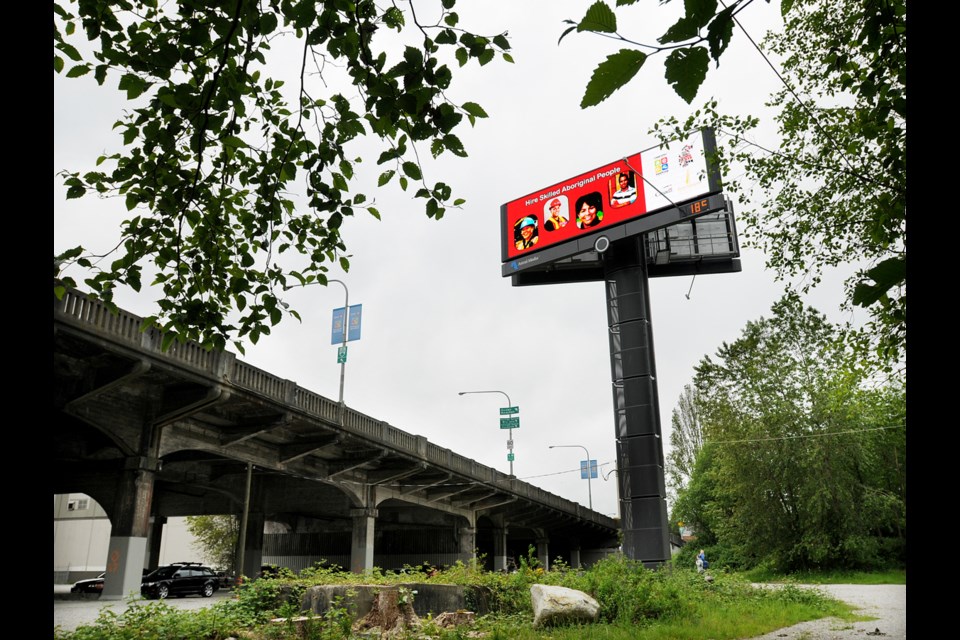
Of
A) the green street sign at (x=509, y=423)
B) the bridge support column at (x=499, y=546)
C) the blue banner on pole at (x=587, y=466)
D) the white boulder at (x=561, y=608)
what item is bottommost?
the bridge support column at (x=499, y=546)

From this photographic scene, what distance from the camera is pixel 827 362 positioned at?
35469mm

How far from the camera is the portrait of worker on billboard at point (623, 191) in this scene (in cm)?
2766

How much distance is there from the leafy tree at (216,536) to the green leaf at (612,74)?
5827 centimetres

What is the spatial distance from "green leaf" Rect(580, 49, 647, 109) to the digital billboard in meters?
25.2

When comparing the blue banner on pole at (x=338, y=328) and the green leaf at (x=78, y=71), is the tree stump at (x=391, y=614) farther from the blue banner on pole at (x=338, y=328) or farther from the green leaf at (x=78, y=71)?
the blue banner on pole at (x=338, y=328)

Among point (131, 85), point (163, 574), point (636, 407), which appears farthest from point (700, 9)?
point (163, 574)

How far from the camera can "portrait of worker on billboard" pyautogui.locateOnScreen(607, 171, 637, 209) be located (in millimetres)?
27656

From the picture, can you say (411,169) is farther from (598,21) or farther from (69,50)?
(598,21)

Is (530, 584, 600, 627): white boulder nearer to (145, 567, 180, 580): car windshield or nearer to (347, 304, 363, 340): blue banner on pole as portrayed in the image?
(347, 304, 363, 340): blue banner on pole

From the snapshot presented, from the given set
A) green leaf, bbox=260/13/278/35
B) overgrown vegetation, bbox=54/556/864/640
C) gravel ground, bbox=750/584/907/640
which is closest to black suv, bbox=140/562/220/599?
overgrown vegetation, bbox=54/556/864/640

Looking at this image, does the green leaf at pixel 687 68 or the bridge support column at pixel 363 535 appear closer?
the green leaf at pixel 687 68

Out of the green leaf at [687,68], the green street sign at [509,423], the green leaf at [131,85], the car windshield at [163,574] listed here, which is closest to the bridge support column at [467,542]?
the green street sign at [509,423]

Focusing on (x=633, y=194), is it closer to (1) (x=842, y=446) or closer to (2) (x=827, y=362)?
(2) (x=827, y=362)
